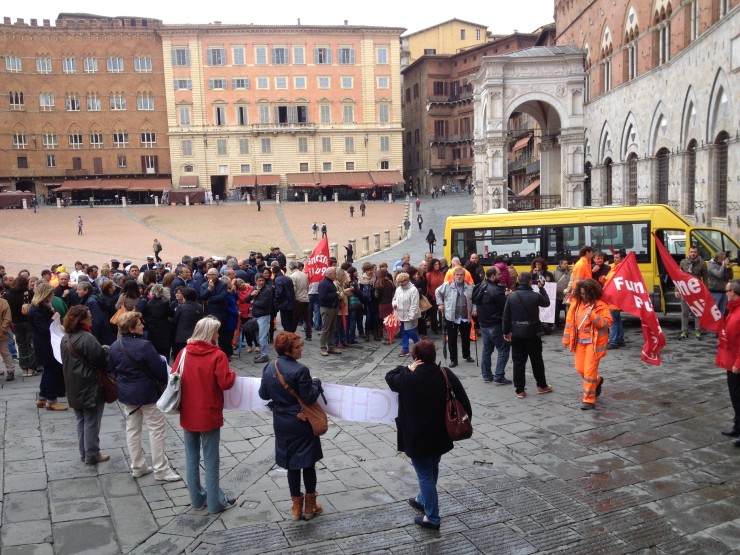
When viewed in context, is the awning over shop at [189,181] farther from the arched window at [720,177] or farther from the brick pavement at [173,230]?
the arched window at [720,177]

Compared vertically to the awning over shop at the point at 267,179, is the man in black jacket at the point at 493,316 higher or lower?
lower

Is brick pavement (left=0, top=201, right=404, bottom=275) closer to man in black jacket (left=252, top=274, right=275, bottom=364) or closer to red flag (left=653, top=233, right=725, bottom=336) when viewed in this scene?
man in black jacket (left=252, top=274, right=275, bottom=364)

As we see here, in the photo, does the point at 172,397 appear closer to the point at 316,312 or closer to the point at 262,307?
the point at 262,307

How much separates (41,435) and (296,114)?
60.3 metres

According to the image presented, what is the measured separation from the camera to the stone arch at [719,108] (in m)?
17.0

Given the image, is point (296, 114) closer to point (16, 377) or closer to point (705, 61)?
point (705, 61)

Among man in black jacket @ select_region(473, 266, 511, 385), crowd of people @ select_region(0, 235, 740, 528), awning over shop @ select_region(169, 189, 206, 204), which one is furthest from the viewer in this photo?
awning over shop @ select_region(169, 189, 206, 204)

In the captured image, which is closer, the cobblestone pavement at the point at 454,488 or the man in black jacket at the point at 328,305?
the cobblestone pavement at the point at 454,488

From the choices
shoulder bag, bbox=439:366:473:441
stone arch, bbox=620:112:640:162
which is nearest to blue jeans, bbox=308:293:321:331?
shoulder bag, bbox=439:366:473:441

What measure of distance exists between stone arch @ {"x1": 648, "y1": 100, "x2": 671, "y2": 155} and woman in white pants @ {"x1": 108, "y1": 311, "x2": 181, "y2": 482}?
65.5 feet

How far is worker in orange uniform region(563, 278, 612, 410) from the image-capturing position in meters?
8.04

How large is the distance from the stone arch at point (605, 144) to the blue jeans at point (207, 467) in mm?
25962

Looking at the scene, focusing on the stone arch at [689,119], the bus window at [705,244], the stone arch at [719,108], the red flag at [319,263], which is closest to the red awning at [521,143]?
the stone arch at [689,119]

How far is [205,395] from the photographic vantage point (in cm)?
557
